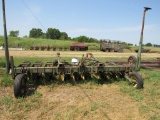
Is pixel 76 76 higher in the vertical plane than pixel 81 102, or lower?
higher

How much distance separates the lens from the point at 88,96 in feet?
19.4

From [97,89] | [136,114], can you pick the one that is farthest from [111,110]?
[97,89]

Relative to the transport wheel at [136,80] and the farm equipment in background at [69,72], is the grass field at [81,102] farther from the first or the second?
the farm equipment in background at [69,72]

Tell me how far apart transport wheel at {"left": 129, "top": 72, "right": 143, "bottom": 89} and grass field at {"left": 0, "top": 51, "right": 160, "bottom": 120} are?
8.9 inches

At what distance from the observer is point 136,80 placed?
22.5 feet

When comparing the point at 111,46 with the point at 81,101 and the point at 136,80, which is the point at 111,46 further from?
the point at 81,101

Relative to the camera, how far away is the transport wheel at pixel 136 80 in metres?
6.66

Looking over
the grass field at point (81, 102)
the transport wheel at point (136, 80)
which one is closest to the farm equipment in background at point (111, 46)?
the grass field at point (81, 102)

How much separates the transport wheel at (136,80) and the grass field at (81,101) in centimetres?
23

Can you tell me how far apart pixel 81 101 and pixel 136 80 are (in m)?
2.65

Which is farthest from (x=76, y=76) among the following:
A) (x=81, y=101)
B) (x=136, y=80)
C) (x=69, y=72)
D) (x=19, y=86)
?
(x=19, y=86)

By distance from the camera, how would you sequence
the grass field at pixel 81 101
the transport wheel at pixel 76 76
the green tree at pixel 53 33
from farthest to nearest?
the green tree at pixel 53 33 → the transport wheel at pixel 76 76 → the grass field at pixel 81 101

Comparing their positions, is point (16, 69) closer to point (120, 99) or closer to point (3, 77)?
point (3, 77)

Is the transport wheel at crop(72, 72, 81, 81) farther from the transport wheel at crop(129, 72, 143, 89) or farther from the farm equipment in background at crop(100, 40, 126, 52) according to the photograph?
the farm equipment in background at crop(100, 40, 126, 52)
